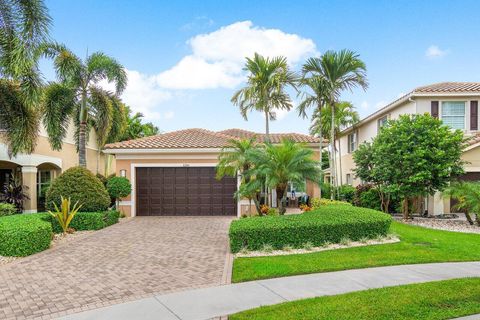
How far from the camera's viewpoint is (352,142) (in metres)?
28.1

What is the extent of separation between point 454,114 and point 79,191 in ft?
60.7

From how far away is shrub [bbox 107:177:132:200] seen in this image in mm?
16438

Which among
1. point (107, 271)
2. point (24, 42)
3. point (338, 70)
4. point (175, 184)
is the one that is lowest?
point (107, 271)

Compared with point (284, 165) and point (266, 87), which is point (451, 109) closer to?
point (266, 87)

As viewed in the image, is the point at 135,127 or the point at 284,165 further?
the point at 135,127

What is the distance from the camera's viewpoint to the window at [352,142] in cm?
2733

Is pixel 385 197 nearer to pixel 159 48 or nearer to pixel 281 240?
pixel 281 240

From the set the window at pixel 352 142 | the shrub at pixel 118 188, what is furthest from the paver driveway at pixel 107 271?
the window at pixel 352 142

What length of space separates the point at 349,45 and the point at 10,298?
17.7 meters

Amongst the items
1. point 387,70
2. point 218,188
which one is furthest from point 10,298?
point 387,70

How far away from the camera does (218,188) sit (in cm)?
1780

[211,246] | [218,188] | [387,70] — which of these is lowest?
[211,246]

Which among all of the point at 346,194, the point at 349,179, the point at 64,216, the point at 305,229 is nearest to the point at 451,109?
the point at 346,194

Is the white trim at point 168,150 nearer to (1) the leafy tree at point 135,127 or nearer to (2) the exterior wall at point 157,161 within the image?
(2) the exterior wall at point 157,161
